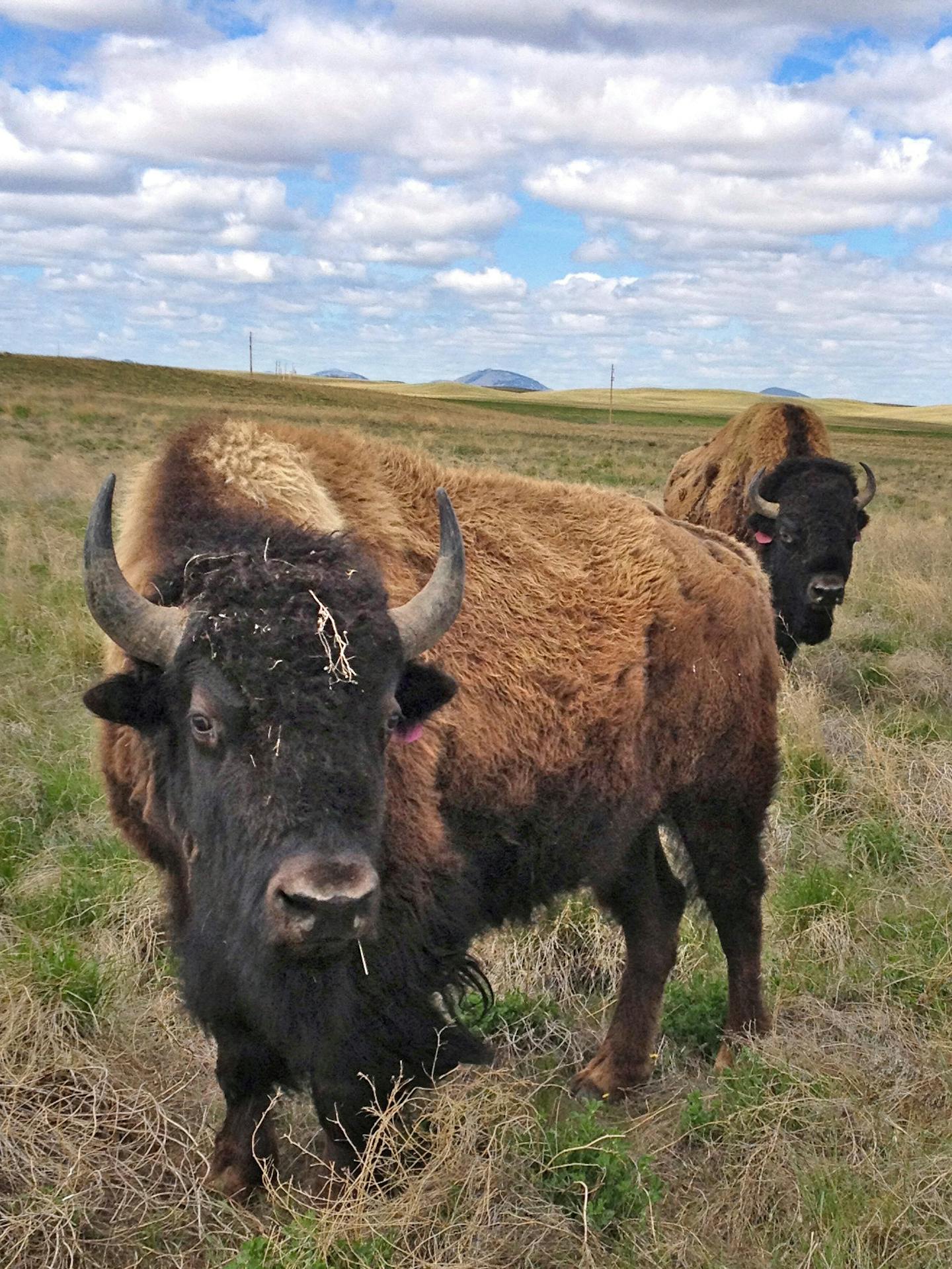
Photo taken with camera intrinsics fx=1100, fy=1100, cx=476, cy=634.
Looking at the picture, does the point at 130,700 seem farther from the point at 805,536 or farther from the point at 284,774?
the point at 805,536

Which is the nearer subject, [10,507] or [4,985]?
[4,985]

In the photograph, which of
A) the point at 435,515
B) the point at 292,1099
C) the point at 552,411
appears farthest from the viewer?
the point at 552,411

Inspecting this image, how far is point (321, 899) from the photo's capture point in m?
2.76

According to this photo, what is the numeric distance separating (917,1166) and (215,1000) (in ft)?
7.54

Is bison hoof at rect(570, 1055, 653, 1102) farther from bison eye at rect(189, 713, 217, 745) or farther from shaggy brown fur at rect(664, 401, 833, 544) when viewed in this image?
shaggy brown fur at rect(664, 401, 833, 544)

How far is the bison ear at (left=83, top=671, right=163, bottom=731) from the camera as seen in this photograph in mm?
3145

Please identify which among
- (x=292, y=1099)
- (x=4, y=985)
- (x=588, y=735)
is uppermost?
(x=588, y=735)

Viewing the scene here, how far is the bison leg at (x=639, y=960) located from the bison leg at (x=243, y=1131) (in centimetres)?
150

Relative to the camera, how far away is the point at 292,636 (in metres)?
3.02

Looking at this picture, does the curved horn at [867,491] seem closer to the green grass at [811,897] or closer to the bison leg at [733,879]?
the green grass at [811,897]

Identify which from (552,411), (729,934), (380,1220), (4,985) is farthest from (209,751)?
(552,411)

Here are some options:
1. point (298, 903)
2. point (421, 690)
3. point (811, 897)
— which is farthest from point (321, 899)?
point (811, 897)

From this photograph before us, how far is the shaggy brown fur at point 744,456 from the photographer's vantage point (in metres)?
10.9

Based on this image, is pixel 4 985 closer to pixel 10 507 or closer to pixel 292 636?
pixel 292 636
